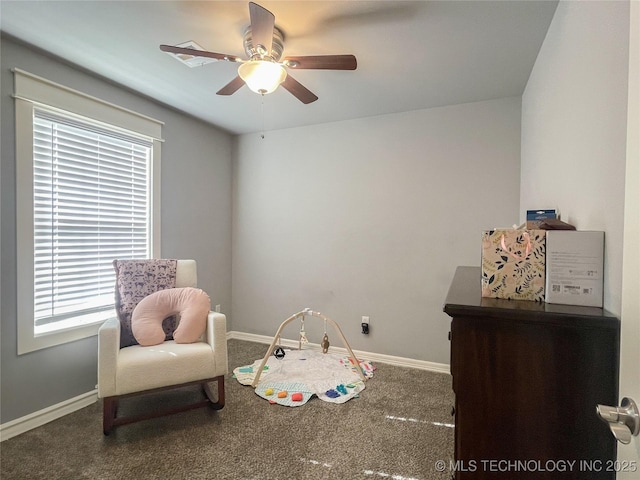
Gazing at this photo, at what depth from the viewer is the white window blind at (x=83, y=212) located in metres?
2.05

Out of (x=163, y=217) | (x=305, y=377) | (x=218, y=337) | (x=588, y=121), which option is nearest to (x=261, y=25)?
(x=588, y=121)

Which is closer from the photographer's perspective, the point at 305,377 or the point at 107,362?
the point at 107,362

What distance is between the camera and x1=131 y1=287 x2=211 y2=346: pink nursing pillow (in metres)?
2.12

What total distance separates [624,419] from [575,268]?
1.71ft

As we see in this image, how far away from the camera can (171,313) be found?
2279mm

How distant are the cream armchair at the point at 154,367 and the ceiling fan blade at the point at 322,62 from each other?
1.66 meters

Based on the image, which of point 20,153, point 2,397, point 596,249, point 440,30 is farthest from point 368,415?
point 20,153

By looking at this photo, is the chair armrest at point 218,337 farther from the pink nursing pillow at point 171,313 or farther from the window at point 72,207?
the window at point 72,207

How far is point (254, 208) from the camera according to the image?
362 centimetres

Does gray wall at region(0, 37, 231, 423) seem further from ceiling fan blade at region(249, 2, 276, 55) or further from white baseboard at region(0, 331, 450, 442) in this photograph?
ceiling fan blade at region(249, 2, 276, 55)

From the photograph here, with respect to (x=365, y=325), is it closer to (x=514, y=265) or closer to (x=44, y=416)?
(x=514, y=265)

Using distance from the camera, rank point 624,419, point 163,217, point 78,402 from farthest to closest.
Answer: point 163,217 < point 78,402 < point 624,419

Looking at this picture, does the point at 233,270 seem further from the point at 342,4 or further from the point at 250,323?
the point at 342,4

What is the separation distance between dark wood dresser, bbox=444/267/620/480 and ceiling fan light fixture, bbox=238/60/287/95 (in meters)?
1.44
